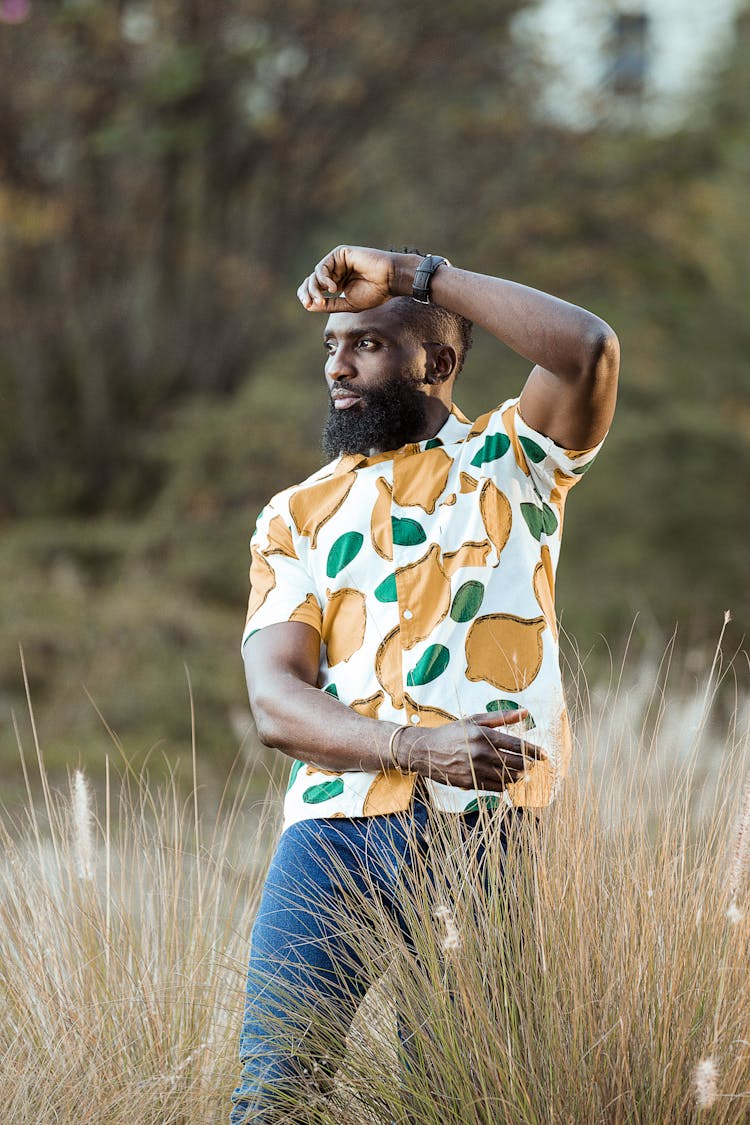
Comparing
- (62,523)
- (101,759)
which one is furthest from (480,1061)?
(62,523)

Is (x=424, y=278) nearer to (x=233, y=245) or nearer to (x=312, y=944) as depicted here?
(x=312, y=944)

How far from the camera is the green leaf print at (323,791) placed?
7.73 ft

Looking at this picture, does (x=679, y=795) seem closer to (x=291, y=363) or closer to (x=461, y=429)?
(x=461, y=429)

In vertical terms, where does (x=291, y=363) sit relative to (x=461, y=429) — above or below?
below

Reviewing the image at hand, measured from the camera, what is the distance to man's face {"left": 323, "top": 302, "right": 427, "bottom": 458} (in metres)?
2.61

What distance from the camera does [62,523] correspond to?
12562mm

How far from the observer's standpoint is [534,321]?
2.35 metres

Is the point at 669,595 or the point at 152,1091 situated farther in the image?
the point at 669,595

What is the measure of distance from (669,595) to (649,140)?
184 inches

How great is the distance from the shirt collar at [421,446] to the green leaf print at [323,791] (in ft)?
1.91

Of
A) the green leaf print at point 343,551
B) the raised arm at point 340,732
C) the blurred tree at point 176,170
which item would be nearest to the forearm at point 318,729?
the raised arm at point 340,732

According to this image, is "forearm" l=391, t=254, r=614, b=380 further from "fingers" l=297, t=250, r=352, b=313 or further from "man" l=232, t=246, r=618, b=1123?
"fingers" l=297, t=250, r=352, b=313

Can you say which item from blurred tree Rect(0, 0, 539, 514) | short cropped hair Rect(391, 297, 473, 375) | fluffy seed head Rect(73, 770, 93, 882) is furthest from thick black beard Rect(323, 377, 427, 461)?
blurred tree Rect(0, 0, 539, 514)

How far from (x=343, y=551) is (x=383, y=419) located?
27 centimetres
